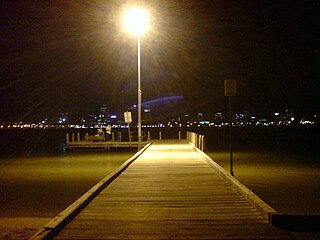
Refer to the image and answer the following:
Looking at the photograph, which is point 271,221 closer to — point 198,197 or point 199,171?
point 198,197

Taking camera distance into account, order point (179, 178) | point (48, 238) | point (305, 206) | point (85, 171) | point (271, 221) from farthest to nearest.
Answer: point (85, 171), point (179, 178), point (305, 206), point (271, 221), point (48, 238)

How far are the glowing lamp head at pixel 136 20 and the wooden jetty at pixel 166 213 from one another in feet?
49.5

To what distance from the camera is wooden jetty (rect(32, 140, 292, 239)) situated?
7.55 m

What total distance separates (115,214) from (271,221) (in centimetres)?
298

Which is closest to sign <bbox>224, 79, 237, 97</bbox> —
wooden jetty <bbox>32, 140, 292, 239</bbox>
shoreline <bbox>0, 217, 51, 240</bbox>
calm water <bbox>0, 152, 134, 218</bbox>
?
wooden jetty <bbox>32, 140, 292, 239</bbox>

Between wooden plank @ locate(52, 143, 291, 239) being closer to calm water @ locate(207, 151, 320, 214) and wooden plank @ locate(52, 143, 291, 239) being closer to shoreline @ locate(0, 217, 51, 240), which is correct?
shoreline @ locate(0, 217, 51, 240)

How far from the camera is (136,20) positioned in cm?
2733

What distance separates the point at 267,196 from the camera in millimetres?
14891

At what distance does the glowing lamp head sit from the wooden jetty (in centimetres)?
1509

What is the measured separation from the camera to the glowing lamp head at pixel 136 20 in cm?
2681

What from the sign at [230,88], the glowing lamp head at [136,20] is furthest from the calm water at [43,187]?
the glowing lamp head at [136,20]

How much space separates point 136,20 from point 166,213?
779 inches

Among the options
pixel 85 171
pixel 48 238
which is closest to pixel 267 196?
pixel 48 238

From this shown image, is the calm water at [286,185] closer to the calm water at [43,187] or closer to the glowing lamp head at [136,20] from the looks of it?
the calm water at [43,187]
